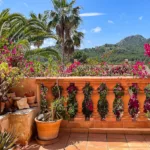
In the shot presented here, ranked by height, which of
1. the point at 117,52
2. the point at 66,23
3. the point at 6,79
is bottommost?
the point at 6,79

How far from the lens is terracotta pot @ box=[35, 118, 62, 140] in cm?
314

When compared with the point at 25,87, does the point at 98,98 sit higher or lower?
lower

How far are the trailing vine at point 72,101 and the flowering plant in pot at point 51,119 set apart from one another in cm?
20

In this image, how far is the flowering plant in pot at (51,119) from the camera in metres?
3.15

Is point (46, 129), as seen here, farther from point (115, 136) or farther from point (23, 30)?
point (23, 30)

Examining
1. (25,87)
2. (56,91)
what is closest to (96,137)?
(56,91)

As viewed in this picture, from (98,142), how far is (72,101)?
0.89m

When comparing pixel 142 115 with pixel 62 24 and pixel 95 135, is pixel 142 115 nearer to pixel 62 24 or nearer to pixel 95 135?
pixel 95 135

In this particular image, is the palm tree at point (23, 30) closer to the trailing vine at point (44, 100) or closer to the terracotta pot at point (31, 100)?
the trailing vine at point (44, 100)

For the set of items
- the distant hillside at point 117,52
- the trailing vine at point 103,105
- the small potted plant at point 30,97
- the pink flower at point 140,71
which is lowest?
the trailing vine at point 103,105

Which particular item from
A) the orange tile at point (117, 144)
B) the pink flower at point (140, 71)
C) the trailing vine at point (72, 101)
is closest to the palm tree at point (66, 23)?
the trailing vine at point (72, 101)

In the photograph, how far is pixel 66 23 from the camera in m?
21.5

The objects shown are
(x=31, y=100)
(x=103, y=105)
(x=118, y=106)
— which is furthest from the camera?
(x=103, y=105)

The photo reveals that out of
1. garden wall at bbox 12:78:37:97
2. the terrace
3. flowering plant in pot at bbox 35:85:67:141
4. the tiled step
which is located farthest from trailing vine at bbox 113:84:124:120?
garden wall at bbox 12:78:37:97
